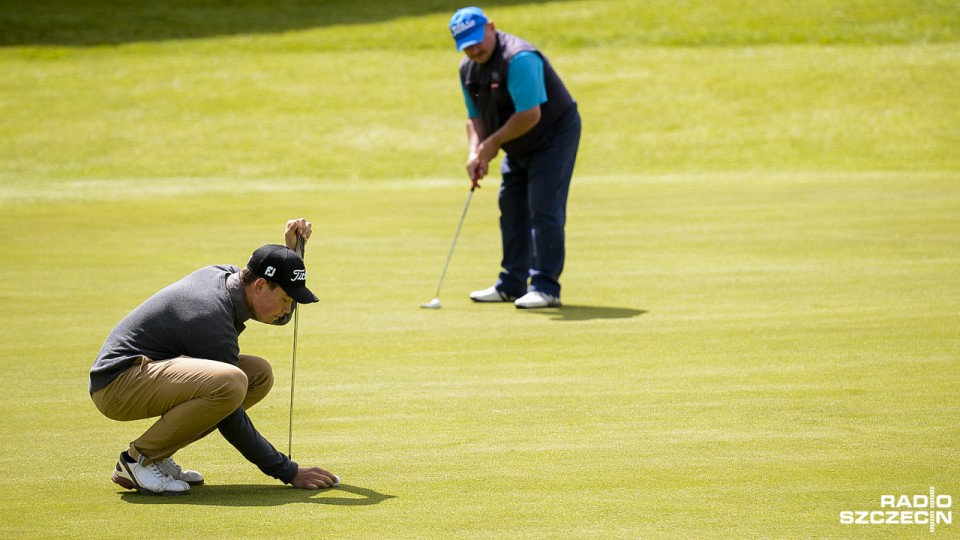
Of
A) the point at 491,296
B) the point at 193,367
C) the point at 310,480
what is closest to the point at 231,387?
the point at 193,367

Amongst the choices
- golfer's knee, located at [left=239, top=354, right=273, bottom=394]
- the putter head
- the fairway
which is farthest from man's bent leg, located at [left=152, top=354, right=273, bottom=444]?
the putter head

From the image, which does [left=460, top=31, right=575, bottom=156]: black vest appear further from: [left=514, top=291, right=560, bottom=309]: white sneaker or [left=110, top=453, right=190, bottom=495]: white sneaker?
[left=110, top=453, right=190, bottom=495]: white sneaker

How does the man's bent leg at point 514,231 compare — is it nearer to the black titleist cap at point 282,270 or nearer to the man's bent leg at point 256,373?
the man's bent leg at point 256,373

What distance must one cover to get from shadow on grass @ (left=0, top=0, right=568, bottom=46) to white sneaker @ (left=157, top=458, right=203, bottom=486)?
28111 mm

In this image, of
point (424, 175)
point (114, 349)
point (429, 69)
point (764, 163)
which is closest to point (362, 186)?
point (424, 175)

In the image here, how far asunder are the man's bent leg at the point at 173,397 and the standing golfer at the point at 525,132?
490 centimetres

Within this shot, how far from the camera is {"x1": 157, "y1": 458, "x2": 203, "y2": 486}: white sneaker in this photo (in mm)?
5316

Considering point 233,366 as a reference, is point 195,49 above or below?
above

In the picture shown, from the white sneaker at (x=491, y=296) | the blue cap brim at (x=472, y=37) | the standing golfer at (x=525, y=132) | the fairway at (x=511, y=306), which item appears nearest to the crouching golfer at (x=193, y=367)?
the fairway at (x=511, y=306)

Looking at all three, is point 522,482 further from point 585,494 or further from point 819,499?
point 819,499

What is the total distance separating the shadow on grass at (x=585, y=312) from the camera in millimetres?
9492

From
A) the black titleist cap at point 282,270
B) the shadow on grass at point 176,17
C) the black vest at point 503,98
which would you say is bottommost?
the black titleist cap at point 282,270

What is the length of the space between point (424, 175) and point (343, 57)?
32.3ft

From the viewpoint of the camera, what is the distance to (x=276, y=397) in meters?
7.10
